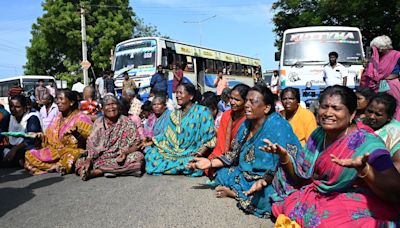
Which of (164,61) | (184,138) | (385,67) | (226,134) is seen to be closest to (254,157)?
(226,134)

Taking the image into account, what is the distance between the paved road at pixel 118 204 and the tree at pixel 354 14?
13814mm

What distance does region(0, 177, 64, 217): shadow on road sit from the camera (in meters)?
4.34

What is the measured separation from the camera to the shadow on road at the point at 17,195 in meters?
4.34

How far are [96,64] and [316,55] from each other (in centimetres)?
1946

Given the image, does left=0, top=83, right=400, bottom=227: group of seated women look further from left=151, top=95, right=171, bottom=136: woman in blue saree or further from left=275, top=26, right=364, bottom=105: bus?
left=275, top=26, right=364, bottom=105: bus

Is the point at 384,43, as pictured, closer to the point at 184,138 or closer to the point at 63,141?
the point at 184,138

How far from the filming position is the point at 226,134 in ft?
15.7

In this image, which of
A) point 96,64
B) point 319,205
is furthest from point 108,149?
point 96,64

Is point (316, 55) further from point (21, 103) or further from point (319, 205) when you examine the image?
point (319, 205)

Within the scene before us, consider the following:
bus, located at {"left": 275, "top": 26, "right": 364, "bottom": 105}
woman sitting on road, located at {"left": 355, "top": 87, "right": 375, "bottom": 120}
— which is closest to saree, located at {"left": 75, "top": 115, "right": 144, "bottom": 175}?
woman sitting on road, located at {"left": 355, "top": 87, "right": 375, "bottom": 120}

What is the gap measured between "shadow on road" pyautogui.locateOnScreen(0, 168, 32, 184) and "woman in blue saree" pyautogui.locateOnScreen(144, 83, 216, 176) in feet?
6.44

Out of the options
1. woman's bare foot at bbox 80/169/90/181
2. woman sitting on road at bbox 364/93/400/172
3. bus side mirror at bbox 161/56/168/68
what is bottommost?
woman's bare foot at bbox 80/169/90/181

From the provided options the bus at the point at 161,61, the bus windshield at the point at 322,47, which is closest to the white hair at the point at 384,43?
the bus windshield at the point at 322,47

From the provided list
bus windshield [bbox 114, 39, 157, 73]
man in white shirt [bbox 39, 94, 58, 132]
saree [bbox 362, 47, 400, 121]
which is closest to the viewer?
saree [bbox 362, 47, 400, 121]
